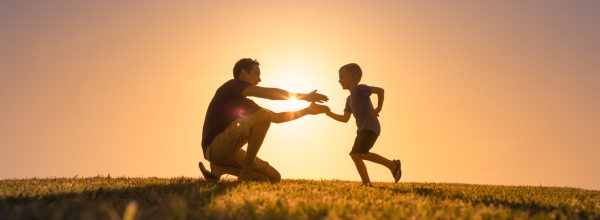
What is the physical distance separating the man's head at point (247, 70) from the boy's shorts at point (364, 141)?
103 inches

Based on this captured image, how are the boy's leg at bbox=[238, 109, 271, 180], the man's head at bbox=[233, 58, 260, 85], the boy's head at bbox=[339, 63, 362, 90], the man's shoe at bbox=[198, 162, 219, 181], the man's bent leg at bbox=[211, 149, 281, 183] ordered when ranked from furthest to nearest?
the boy's head at bbox=[339, 63, 362, 90]
the man's bent leg at bbox=[211, 149, 281, 183]
the man's head at bbox=[233, 58, 260, 85]
the man's shoe at bbox=[198, 162, 219, 181]
the boy's leg at bbox=[238, 109, 271, 180]

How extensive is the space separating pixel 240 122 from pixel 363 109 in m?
3.12

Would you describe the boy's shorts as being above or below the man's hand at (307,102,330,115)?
below

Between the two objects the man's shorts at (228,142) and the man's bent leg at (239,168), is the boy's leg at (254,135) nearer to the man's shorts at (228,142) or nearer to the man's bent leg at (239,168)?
the man's shorts at (228,142)

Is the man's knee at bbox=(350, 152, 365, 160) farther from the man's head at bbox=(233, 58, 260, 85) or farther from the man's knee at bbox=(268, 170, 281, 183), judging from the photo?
the man's head at bbox=(233, 58, 260, 85)

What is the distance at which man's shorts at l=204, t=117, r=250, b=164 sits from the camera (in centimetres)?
913

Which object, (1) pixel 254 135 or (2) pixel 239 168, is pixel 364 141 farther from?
(1) pixel 254 135

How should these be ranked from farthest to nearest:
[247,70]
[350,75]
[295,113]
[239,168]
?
[350,75], [295,113], [239,168], [247,70]

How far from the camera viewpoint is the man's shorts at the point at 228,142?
30.0 ft

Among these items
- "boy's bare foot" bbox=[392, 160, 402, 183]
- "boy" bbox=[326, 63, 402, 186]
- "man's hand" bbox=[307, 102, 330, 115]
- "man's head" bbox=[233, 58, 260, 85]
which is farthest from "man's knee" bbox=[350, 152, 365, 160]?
"man's head" bbox=[233, 58, 260, 85]

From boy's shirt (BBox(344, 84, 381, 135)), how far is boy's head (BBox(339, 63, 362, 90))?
0.93 feet

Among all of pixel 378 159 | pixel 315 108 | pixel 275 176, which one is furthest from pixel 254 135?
pixel 378 159

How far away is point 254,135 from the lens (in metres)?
9.10

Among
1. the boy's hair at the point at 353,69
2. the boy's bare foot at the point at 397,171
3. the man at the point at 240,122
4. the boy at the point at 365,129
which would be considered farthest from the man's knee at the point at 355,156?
the boy's hair at the point at 353,69
